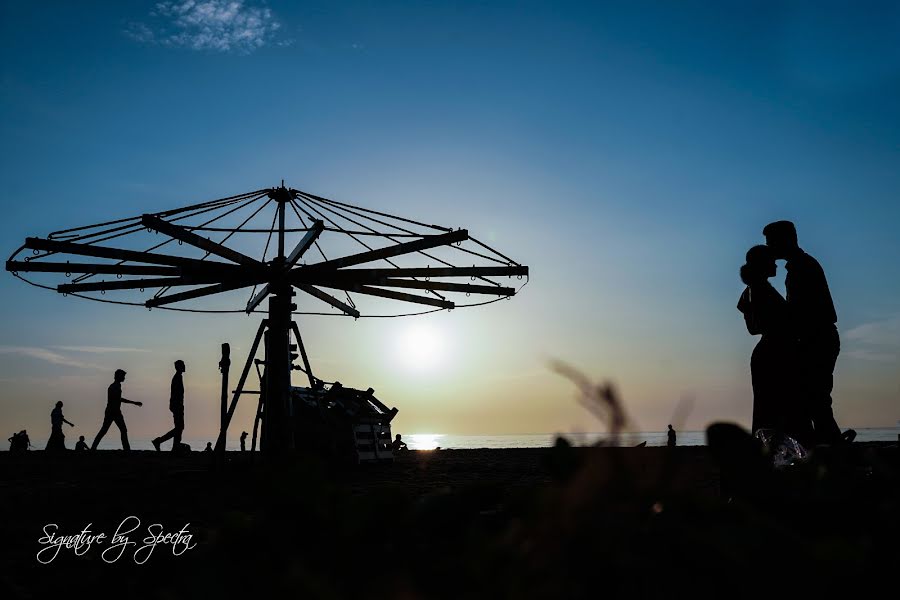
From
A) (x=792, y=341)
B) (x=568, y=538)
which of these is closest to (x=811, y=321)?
(x=792, y=341)

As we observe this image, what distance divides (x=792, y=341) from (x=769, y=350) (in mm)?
168

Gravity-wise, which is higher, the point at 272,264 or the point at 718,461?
the point at 272,264

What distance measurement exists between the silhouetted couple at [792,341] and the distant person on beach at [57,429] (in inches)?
883

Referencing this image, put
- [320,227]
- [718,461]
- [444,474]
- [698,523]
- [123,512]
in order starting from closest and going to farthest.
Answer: [698,523] → [718,461] → [123,512] → [320,227] → [444,474]

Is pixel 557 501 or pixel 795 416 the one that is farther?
pixel 795 416

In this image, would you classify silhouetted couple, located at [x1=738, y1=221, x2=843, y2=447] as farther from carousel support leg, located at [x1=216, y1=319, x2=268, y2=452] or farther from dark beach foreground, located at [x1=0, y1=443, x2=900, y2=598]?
carousel support leg, located at [x1=216, y1=319, x2=268, y2=452]

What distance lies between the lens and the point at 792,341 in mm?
4672

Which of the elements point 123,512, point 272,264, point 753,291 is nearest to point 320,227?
point 272,264

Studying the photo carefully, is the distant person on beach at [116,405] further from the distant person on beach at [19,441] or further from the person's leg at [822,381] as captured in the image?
the person's leg at [822,381]

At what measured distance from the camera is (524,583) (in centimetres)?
61

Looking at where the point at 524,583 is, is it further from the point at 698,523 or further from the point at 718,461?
the point at 718,461

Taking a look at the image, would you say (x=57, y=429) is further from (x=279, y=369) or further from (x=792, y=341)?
(x=792, y=341)

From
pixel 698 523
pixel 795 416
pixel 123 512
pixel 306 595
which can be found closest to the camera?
pixel 306 595

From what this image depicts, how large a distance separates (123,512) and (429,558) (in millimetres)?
7384
